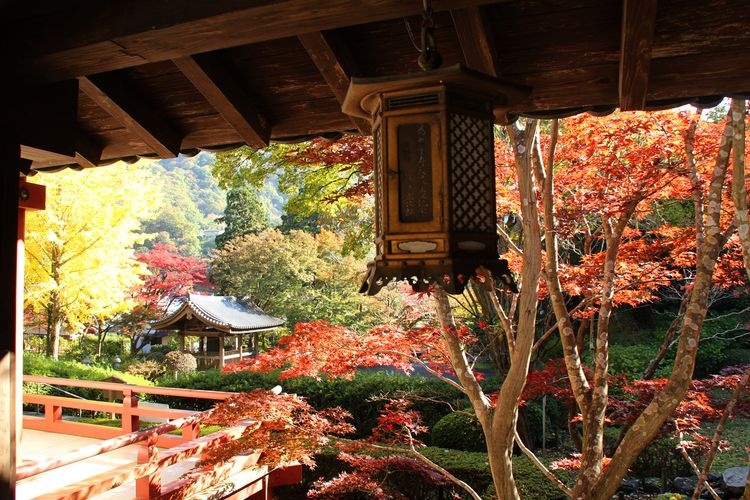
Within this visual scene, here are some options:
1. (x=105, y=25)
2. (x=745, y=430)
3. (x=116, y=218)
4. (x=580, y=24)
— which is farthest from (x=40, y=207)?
(x=745, y=430)

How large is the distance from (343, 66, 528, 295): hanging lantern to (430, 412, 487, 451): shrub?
6057 millimetres

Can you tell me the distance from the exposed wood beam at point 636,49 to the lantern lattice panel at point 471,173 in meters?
0.49

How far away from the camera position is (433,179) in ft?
4.16

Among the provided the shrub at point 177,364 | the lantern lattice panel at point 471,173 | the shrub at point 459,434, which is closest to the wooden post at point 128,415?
the shrub at point 459,434

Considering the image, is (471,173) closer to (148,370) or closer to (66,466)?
(66,466)

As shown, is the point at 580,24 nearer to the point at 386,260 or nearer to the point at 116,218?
the point at 386,260

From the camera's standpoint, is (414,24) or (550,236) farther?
(550,236)

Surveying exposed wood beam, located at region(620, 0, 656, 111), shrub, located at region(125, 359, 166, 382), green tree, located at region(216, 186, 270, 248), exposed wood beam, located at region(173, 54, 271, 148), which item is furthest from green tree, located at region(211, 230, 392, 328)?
exposed wood beam, located at region(620, 0, 656, 111)

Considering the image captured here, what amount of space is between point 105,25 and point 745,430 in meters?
Result: 10.4

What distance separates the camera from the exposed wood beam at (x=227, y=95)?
1813 mm

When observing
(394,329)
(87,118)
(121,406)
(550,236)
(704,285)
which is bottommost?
(121,406)

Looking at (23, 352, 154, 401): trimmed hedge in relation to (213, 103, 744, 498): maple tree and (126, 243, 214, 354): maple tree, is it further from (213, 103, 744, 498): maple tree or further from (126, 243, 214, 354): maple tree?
(213, 103, 744, 498): maple tree

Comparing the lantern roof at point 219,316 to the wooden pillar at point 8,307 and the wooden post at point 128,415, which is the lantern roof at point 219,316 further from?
the wooden pillar at point 8,307

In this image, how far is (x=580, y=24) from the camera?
5.47ft
